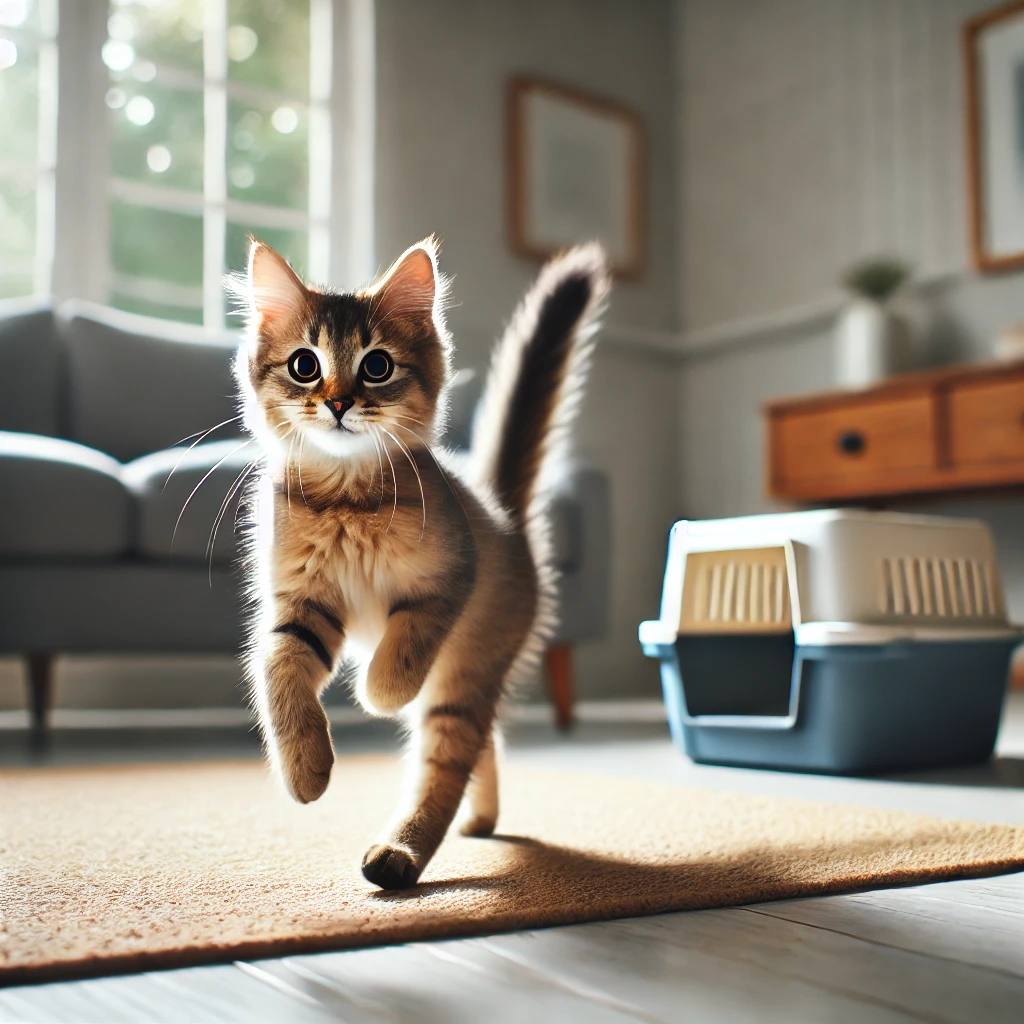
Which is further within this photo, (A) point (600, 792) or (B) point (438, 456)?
(A) point (600, 792)

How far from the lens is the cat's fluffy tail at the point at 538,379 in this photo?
118 centimetres

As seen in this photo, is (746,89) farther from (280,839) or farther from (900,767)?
(280,839)

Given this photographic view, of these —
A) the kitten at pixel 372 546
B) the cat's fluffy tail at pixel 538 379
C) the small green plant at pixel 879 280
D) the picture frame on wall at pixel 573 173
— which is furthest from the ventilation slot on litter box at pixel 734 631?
the picture frame on wall at pixel 573 173

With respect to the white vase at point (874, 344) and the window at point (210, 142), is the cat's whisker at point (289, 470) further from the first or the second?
the white vase at point (874, 344)

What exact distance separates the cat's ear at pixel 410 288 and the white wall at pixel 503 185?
9.75ft

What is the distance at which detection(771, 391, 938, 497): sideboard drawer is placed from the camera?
3242 millimetres

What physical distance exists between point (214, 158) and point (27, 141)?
0.57 meters

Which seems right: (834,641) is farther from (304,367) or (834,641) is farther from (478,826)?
(304,367)

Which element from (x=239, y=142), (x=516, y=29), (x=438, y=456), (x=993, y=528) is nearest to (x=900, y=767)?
(x=438, y=456)

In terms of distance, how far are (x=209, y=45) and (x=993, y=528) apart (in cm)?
295

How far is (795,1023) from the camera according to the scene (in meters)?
0.58

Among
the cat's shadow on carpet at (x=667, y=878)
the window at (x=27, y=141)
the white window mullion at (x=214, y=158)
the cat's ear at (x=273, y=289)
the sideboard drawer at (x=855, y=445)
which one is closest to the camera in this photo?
the cat's shadow on carpet at (x=667, y=878)

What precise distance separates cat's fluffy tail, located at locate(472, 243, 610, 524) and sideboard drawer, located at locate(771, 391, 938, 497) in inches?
87.4

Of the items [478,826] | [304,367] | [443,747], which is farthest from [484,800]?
[304,367]
